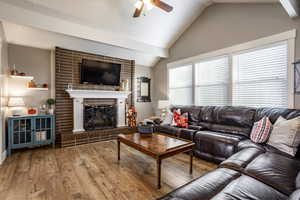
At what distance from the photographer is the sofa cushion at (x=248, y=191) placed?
109 centimetres

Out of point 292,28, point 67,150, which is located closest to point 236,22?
point 292,28

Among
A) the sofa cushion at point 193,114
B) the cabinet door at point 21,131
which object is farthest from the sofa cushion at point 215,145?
the cabinet door at point 21,131

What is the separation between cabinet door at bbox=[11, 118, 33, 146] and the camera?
3.21 meters

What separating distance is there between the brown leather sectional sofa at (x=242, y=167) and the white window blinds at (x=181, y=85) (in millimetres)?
1544

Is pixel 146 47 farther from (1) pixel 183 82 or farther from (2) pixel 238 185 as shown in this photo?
(2) pixel 238 185

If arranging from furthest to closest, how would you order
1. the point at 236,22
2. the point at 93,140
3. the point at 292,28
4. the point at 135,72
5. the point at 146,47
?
the point at 135,72
the point at 146,47
the point at 93,140
the point at 236,22
the point at 292,28

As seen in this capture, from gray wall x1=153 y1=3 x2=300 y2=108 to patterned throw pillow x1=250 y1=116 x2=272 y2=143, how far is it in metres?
0.77

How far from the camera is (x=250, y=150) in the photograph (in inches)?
78.8

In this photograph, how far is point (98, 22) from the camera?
11.4ft

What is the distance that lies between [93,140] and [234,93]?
3.78 metres

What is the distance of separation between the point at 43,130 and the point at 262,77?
16.5 ft


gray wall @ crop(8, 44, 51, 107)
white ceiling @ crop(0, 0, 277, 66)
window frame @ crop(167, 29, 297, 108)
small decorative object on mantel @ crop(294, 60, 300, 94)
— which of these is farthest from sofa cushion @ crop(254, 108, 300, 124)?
gray wall @ crop(8, 44, 51, 107)

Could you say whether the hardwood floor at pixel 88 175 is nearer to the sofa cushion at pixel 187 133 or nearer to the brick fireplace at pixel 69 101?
the sofa cushion at pixel 187 133

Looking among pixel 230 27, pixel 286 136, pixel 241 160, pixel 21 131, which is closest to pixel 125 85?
pixel 21 131
